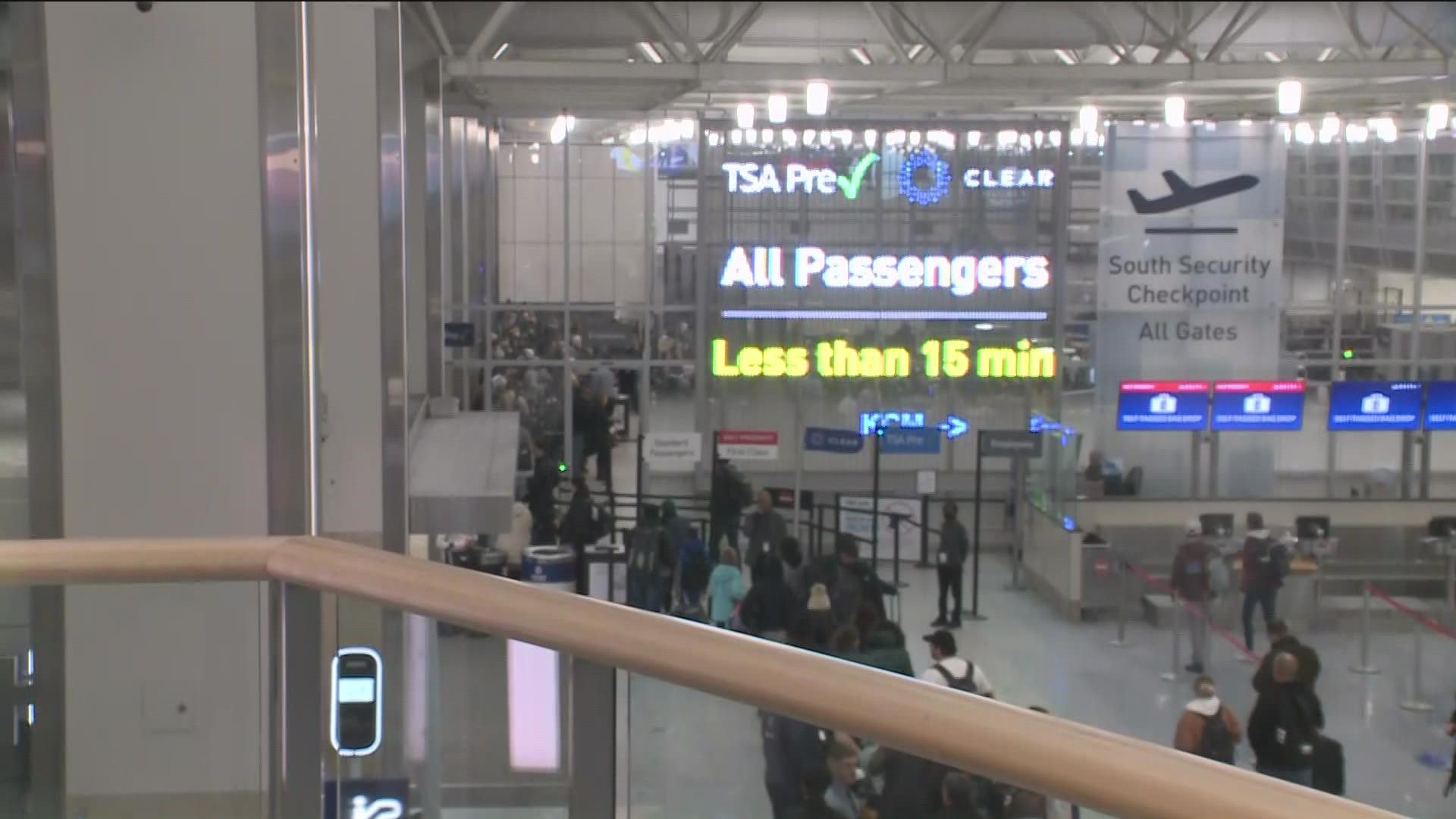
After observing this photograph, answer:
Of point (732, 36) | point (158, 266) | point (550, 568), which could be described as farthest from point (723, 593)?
point (158, 266)

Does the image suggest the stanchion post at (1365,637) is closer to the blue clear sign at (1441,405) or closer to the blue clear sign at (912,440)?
the blue clear sign at (1441,405)

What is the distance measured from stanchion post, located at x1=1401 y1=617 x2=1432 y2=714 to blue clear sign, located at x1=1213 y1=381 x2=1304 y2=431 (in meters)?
3.30

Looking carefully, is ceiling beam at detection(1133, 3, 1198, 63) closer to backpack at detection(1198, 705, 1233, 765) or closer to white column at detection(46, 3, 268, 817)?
backpack at detection(1198, 705, 1233, 765)

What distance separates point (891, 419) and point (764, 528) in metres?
3.68

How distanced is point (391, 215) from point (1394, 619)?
8.33 m

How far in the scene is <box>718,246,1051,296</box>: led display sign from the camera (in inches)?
610

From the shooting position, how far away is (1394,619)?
37.5 feet

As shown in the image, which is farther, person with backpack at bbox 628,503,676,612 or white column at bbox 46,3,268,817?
person with backpack at bbox 628,503,676,612

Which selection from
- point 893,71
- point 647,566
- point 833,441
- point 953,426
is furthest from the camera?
point 953,426

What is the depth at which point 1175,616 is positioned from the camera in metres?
11.8

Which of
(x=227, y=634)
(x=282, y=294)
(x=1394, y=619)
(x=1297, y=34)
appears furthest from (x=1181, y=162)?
(x=227, y=634)

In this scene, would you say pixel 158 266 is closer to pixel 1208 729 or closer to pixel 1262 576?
pixel 1208 729

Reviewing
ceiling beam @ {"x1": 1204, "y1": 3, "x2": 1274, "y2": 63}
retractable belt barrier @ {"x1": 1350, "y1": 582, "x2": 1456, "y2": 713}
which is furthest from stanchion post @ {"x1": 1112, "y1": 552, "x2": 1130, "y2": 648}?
ceiling beam @ {"x1": 1204, "y1": 3, "x2": 1274, "y2": 63}

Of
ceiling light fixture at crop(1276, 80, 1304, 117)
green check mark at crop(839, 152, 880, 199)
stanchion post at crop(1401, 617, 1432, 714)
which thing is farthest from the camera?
green check mark at crop(839, 152, 880, 199)
